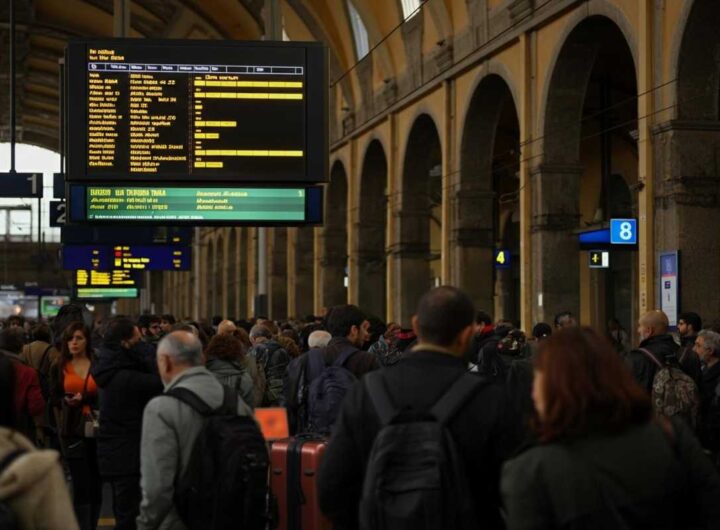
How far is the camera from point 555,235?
19.2m

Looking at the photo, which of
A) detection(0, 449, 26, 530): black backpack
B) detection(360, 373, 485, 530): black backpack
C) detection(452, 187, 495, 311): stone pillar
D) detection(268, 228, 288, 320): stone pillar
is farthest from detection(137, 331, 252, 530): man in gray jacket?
detection(268, 228, 288, 320): stone pillar

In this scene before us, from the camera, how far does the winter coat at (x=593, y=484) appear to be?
3.00m

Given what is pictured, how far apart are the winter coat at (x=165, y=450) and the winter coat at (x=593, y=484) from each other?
2071mm

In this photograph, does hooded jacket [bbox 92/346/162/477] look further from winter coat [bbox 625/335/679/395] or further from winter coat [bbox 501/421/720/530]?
winter coat [bbox 501/421/720/530]

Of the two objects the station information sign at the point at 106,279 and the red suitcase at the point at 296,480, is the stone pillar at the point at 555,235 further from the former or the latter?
the station information sign at the point at 106,279

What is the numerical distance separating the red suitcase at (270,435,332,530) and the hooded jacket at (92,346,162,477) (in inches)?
32.5

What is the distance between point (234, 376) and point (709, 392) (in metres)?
3.12

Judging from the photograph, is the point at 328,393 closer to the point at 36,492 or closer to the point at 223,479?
the point at 223,479

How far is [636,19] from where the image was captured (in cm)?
1552

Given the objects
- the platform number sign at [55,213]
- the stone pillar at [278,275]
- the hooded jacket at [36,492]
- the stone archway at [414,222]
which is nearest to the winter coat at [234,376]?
the hooded jacket at [36,492]

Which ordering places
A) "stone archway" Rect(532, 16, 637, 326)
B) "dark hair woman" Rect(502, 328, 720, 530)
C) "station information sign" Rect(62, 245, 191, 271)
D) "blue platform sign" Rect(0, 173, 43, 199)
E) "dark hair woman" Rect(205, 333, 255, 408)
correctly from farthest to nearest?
"station information sign" Rect(62, 245, 191, 271) → "stone archway" Rect(532, 16, 637, 326) → "blue platform sign" Rect(0, 173, 43, 199) → "dark hair woman" Rect(205, 333, 255, 408) → "dark hair woman" Rect(502, 328, 720, 530)

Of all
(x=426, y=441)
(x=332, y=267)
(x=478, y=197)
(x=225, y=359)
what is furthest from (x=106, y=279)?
(x=426, y=441)

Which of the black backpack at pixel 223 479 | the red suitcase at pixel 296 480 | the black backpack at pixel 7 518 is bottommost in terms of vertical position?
the red suitcase at pixel 296 480

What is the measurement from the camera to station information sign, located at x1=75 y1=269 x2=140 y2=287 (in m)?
33.4
